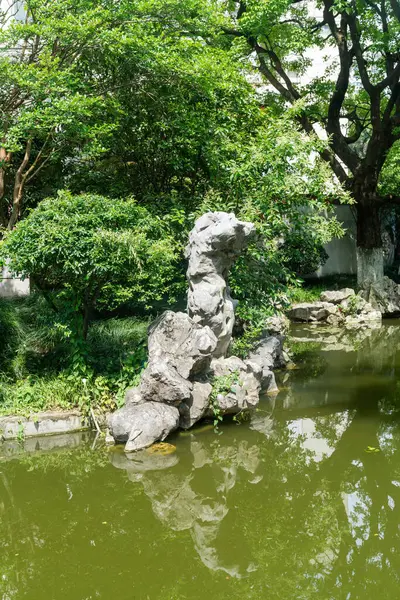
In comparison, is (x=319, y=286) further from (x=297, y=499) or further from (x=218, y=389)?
(x=297, y=499)

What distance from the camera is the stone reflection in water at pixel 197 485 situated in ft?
13.6

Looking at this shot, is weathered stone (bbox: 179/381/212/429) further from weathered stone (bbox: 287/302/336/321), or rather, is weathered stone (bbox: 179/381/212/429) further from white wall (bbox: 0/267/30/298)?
weathered stone (bbox: 287/302/336/321)

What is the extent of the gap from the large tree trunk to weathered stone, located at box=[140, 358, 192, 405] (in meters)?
8.94

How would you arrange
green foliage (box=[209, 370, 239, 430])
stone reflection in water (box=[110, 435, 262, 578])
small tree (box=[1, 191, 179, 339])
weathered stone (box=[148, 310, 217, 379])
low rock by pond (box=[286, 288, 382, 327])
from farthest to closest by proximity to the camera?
low rock by pond (box=[286, 288, 382, 327]), green foliage (box=[209, 370, 239, 430]), weathered stone (box=[148, 310, 217, 379]), small tree (box=[1, 191, 179, 339]), stone reflection in water (box=[110, 435, 262, 578])

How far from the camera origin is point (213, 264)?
6559mm

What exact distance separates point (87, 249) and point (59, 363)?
164 cm

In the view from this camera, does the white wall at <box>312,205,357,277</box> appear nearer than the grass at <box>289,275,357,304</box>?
No

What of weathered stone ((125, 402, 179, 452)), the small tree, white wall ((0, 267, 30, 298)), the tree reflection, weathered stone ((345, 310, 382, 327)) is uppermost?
the small tree

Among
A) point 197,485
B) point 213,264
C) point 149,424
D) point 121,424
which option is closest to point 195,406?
point 149,424

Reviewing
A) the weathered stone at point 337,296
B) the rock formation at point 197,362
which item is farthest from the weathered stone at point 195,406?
the weathered stone at point 337,296

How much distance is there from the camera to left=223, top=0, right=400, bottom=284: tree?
39.0 feet

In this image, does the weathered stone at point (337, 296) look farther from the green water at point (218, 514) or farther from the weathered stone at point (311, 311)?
the green water at point (218, 514)

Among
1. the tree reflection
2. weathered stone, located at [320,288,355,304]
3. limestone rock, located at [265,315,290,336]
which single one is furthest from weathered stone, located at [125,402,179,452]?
weathered stone, located at [320,288,355,304]

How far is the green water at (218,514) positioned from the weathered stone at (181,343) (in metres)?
0.74
